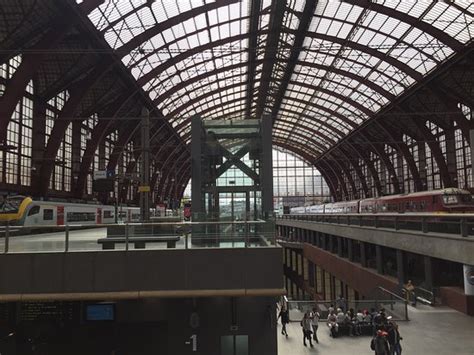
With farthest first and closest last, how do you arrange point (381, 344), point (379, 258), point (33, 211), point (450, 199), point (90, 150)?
point (90, 150) → point (33, 211) → point (450, 199) → point (379, 258) → point (381, 344)

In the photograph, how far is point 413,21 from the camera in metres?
37.5

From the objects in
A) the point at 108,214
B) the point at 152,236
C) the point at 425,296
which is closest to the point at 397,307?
the point at 425,296

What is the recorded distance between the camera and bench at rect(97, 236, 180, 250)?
893 cm

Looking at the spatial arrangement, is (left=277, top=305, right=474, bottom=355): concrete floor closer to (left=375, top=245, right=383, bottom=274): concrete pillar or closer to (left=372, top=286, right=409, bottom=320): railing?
(left=372, top=286, right=409, bottom=320): railing

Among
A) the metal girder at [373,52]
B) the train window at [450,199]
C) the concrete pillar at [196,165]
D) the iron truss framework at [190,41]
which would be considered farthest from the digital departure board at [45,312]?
the metal girder at [373,52]

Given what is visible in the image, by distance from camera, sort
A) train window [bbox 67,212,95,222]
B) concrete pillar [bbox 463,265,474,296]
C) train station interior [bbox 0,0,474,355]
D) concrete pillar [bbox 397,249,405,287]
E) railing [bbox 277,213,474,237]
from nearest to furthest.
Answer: train station interior [bbox 0,0,474,355], railing [bbox 277,213,474,237], concrete pillar [bbox 463,265,474,296], concrete pillar [bbox 397,249,405,287], train window [bbox 67,212,95,222]

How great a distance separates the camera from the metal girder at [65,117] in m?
37.3

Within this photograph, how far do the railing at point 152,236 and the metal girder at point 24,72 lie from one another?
23.0m

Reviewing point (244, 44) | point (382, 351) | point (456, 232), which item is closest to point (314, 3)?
point (244, 44)

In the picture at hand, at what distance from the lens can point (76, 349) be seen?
10.3m

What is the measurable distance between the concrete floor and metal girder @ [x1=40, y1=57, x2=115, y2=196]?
27488mm

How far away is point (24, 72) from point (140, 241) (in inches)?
1014

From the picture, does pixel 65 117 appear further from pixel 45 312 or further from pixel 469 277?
pixel 469 277

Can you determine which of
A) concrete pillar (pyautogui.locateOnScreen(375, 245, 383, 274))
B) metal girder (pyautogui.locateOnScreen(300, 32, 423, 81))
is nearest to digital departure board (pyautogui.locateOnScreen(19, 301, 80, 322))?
concrete pillar (pyautogui.locateOnScreen(375, 245, 383, 274))
